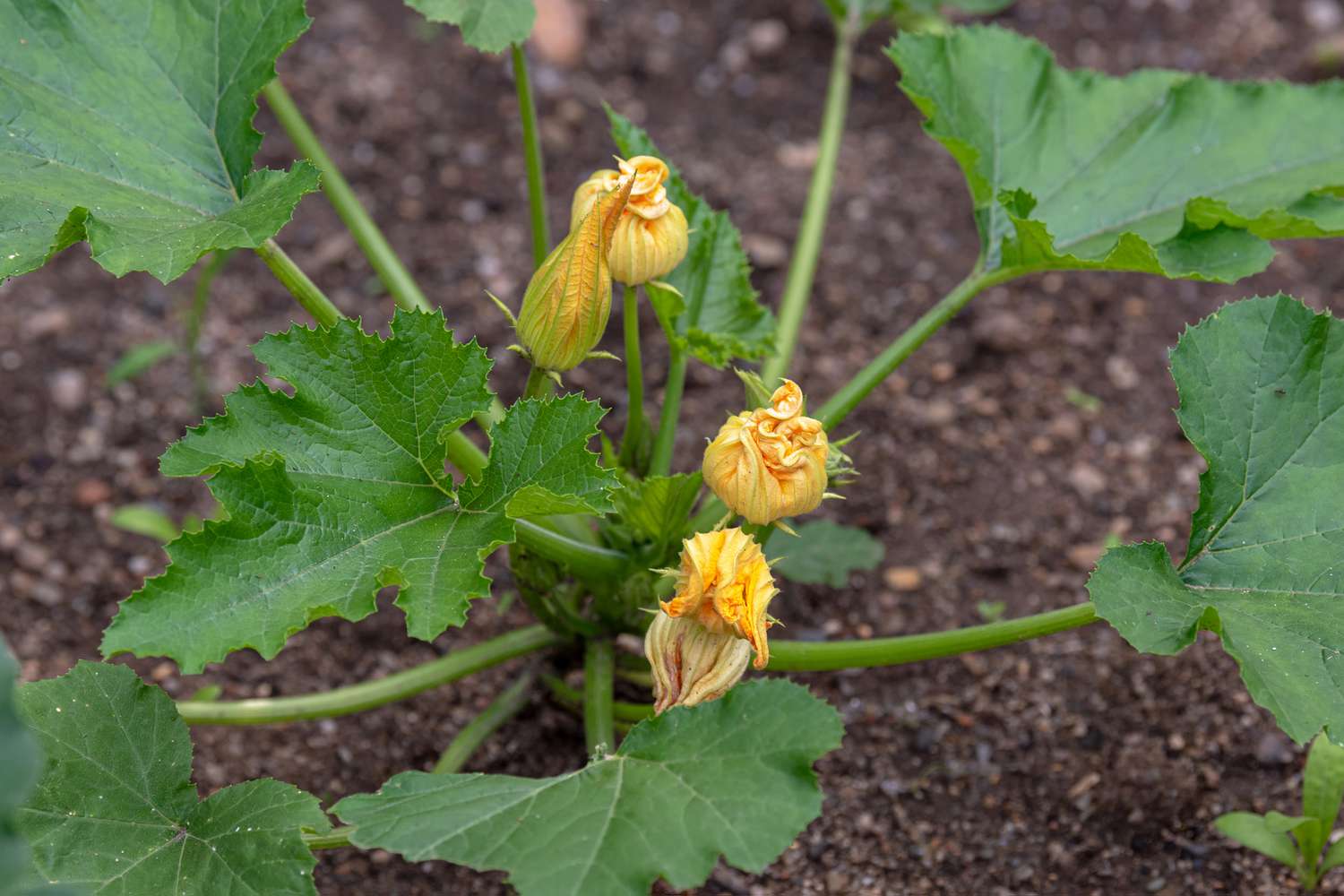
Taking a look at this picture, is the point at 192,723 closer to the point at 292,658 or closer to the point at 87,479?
the point at 292,658

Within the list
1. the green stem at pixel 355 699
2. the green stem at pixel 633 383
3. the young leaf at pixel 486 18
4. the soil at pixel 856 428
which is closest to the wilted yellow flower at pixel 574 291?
the green stem at pixel 633 383

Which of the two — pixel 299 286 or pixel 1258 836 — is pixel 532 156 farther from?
pixel 1258 836

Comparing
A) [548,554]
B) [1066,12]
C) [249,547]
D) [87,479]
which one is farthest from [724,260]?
[1066,12]

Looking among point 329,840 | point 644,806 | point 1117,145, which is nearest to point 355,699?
point 329,840

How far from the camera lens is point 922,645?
2.05 metres

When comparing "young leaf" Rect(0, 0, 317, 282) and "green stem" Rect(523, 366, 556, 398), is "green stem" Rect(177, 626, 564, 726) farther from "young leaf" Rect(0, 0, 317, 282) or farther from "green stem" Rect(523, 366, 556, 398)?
"young leaf" Rect(0, 0, 317, 282)

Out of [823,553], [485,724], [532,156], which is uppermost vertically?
[532,156]

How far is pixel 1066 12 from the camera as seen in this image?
409 centimetres

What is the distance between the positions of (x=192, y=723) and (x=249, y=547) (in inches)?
24.6

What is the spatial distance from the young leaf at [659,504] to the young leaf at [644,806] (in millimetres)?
364

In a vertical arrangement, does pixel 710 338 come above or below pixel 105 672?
above

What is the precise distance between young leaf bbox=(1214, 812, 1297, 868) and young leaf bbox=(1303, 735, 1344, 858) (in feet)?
0.10

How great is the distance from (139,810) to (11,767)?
776 mm

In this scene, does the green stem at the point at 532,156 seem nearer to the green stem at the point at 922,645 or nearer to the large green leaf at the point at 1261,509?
the green stem at the point at 922,645
